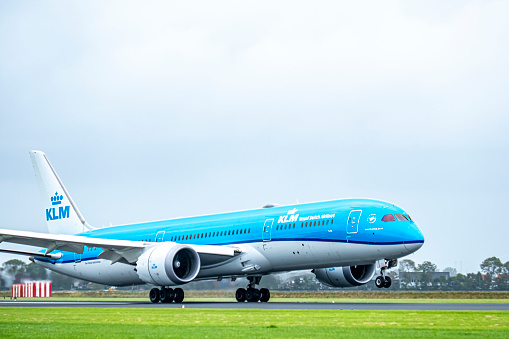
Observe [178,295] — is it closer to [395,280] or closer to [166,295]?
[166,295]

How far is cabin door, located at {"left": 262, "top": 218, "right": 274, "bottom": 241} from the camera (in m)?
39.7

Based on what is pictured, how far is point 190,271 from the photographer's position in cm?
3891

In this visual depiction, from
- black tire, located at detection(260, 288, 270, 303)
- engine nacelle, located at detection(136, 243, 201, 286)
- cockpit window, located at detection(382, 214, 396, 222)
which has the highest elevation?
cockpit window, located at detection(382, 214, 396, 222)

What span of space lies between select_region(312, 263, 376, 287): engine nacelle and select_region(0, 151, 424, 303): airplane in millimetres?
54

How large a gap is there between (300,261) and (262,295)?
5.37 m

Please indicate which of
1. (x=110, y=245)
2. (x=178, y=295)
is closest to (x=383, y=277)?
(x=178, y=295)

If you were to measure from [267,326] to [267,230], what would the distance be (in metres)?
19.6

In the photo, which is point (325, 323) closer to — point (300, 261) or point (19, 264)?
point (300, 261)

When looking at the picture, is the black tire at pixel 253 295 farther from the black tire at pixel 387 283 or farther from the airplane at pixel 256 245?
the black tire at pixel 387 283

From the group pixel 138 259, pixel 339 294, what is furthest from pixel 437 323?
pixel 339 294

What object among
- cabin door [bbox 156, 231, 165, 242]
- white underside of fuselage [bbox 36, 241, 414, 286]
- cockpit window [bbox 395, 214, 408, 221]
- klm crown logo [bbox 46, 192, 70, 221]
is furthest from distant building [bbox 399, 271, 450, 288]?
cockpit window [bbox 395, 214, 408, 221]

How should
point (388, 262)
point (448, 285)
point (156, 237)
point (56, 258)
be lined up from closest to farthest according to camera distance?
point (388, 262) < point (156, 237) < point (56, 258) < point (448, 285)

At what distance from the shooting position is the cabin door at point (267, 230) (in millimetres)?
39662

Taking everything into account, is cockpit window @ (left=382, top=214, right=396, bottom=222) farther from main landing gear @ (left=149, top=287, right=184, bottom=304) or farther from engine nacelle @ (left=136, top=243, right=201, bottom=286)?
main landing gear @ (left=149, top=287, right=184, bottom=304)
